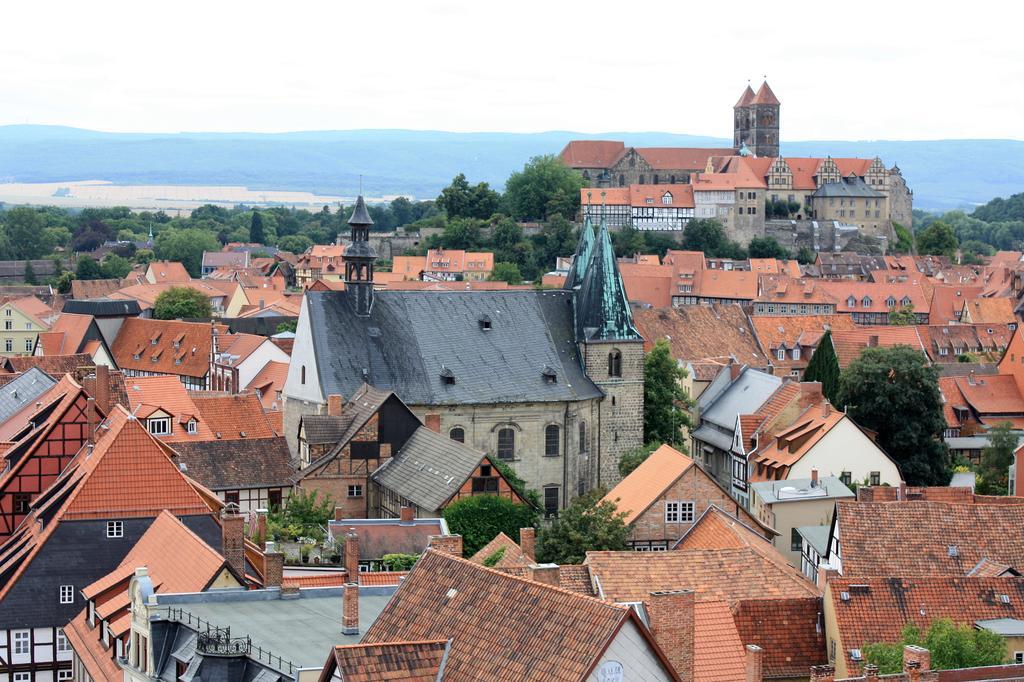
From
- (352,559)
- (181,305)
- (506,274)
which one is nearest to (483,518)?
(352,559)

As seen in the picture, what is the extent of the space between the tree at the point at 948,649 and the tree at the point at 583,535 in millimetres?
13933

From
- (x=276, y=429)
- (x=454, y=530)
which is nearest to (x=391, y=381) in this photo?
(x=276, y=429)

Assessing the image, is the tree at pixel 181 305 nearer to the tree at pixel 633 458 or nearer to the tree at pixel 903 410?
the tree at pixel 633 458

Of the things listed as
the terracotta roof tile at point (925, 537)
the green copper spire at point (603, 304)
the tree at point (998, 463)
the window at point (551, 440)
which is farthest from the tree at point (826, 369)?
the terracotta roof tile at point (925, 537)

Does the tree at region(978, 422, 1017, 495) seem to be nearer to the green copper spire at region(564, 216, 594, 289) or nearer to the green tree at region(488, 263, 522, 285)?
the green copper spire at region(564, 216, 594, 289)

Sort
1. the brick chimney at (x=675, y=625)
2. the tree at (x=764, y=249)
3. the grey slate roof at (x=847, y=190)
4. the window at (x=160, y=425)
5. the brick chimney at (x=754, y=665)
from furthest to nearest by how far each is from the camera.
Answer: the grey slate roof at (x=847, y=190), the tree at (x=764, y=249), the window at (x=160, y=425), the brick chimney at (x=754, y=665), the brick chimney at (x=675, y=625)

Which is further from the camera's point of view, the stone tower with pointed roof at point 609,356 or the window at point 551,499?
the stone tower with pointed roof at point 609,356

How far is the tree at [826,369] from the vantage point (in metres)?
75.9

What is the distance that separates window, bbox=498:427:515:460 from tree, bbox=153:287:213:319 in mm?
67778

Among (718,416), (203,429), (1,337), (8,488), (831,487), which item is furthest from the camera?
(1,337)

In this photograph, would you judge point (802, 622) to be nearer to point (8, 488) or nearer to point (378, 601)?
point (378, 601)

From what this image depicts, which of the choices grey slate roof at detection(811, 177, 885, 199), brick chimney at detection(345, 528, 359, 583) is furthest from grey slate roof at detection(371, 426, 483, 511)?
grey slate roof at detection(811, 177, 885, 199)

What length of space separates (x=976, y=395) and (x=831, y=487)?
27.5 metres

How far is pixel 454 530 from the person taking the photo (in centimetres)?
5159
